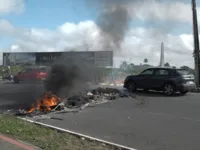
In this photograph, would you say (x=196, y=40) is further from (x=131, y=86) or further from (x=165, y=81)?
(x=131, y=86)

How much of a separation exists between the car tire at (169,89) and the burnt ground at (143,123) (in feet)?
9.28

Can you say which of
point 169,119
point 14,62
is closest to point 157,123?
point 169,119

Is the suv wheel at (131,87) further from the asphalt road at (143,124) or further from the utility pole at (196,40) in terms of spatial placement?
the utility pole at (196,40)

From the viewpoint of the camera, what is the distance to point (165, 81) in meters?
17.3

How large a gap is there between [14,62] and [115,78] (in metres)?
30.4

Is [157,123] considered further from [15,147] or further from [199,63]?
[199,63]

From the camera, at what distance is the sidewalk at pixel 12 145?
21.6 feet

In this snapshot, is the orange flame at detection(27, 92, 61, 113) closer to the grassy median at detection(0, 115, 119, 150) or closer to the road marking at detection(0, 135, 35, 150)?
the grassy median at detection(0, 115, 119, 150)

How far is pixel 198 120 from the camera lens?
10.0 metres

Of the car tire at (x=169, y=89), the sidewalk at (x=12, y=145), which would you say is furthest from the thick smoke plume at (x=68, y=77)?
the sidewalk at (x=12, y=145)

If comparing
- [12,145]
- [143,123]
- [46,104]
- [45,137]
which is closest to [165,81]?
[46,104]

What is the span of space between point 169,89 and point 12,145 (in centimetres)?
1180

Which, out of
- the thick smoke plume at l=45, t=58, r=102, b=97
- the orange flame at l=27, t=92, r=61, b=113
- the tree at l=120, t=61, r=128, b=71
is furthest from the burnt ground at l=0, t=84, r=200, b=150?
the tree at l=120, t=61, r=128, b=71

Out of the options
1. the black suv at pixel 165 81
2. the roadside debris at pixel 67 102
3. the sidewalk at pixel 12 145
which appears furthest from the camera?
the black suv at pixel 165 81
